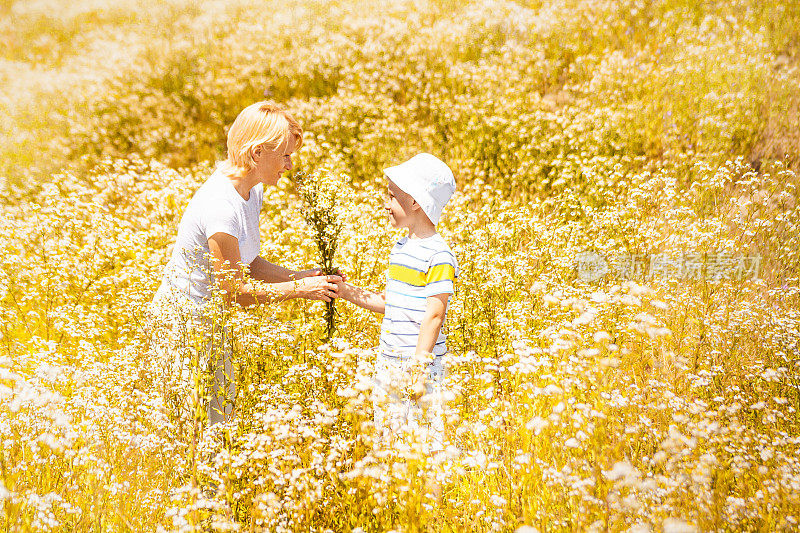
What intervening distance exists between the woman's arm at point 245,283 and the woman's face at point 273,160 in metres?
0.55

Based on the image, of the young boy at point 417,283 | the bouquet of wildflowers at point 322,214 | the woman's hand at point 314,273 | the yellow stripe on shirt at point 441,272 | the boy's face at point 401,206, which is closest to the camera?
the young boy at point 417,283

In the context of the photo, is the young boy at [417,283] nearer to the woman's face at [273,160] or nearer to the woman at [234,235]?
the woman at [234,235]

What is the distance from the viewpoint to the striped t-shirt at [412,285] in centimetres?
308

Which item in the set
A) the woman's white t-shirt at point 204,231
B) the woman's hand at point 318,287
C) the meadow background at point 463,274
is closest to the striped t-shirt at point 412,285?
the meadow background at point 463,274

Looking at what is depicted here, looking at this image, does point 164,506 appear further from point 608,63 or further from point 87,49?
point 87,49

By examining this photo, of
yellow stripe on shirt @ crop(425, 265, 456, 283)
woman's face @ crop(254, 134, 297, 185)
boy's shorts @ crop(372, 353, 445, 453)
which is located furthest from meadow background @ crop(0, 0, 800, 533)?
woman's face @ crop(254, 134, 297, 185)

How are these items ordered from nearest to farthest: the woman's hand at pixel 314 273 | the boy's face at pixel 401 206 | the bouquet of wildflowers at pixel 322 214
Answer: the boy's face at pixel 401 206 → the bouquet of wildflowers at pixel 322 214 → the woman's hand at pixel 314 273

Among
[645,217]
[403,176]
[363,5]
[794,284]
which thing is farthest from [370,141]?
[363,5]

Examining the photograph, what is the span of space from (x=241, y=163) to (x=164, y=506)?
216 centimetres

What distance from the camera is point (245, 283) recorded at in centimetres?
368

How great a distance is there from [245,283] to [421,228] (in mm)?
1306

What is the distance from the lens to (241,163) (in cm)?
367

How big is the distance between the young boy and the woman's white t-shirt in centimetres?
105

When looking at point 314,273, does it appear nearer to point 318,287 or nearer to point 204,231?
point 318,287
